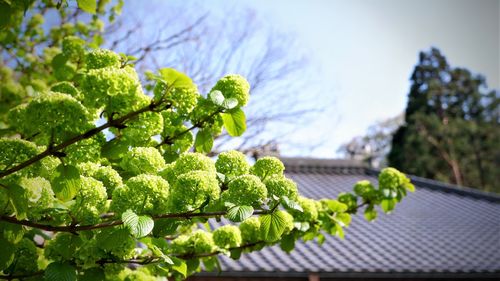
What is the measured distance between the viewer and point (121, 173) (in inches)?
74.5

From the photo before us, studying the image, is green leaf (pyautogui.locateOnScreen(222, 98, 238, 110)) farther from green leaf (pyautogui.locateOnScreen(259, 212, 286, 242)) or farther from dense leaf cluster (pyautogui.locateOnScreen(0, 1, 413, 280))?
green leaf (pyautogui.locateOnScreen(259, 212, 286, 242))

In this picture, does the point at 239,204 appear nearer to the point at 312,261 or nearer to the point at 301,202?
the point at 301,202

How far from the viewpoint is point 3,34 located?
2650 mm

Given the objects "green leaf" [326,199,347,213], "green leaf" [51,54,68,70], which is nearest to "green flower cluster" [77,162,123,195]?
"green leaf" [51,54,68,70]

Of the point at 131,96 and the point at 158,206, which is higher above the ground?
the point at 131,96

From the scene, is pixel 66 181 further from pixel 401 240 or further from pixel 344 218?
pixel 401 240

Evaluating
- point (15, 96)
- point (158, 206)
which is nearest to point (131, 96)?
point (158, 206)

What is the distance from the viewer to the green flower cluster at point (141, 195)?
1379mm

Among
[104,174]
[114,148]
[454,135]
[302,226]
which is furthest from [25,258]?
[454,135]

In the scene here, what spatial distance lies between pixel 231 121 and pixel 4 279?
1266 mm

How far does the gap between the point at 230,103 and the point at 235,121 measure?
0.13 m

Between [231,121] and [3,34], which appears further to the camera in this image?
[3,34]

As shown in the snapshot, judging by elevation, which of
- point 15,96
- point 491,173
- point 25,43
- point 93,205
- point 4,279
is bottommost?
point 4,279

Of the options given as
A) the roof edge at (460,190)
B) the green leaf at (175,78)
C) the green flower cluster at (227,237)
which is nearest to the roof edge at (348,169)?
the roof edge at (460,190)
